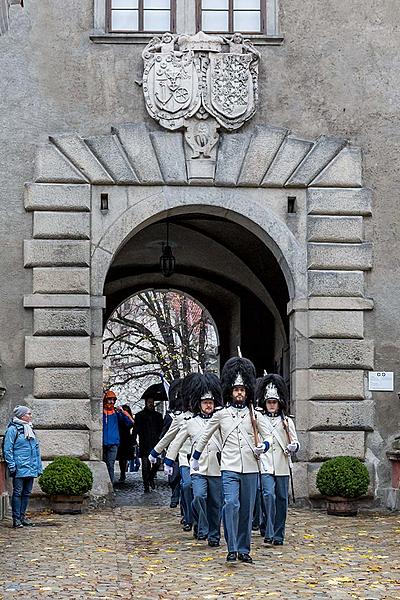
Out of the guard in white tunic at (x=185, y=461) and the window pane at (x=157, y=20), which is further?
the window pane at (x=157, y=20)

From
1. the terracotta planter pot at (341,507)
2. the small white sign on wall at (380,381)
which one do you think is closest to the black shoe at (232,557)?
the terracotta planter pot at (341,507)

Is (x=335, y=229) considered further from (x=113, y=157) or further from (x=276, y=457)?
(x=276, y=457)

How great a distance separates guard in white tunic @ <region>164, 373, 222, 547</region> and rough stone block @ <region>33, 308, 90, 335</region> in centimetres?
308

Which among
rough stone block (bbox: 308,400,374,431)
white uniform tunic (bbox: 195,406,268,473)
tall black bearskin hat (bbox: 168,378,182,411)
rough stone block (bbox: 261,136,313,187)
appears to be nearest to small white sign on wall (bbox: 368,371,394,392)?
rough stone block (bbox: 308,400,374,431)

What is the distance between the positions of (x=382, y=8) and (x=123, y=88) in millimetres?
3659

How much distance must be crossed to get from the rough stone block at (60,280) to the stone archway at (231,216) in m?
0.01

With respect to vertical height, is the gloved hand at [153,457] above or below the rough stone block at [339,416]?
below

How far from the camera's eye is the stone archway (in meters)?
16.4

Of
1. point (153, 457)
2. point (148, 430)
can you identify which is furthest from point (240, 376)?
point (148, 430)

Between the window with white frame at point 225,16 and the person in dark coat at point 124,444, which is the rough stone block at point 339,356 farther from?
the person in dark coat at point 124,444

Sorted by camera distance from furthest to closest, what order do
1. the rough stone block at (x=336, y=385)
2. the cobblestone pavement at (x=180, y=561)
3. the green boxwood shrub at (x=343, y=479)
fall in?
the rough stone block at (x=336, y=385) < the green boxwood shrub at (x=343, y=479) < the cobblestone pavement at (x=180, y=561)

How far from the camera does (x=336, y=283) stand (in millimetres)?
16703

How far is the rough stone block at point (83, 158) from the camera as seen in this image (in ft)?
54.7

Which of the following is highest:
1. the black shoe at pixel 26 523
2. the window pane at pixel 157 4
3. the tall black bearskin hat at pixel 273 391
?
the window pane at pixel 157 4
